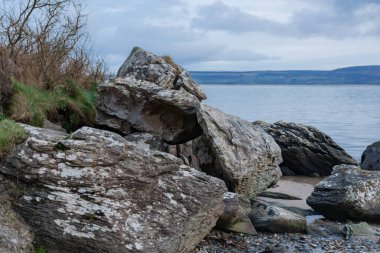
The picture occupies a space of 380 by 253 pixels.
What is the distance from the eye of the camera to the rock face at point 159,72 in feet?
54.7

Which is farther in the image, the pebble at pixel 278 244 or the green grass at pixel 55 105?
the green grass at pixel 55 105

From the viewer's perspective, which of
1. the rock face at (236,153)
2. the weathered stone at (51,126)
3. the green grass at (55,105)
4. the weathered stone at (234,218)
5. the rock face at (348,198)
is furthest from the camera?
the weathered stone at (51,126)

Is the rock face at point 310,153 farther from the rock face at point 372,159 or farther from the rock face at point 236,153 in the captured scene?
the rock face at point 236,153

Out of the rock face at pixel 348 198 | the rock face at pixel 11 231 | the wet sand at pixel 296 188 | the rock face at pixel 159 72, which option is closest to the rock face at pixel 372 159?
the wet sand at pixel 296 188

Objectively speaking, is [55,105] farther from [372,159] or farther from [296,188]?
[372,159]

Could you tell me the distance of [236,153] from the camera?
1286 centimetres

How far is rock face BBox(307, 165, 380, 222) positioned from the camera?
1319 centimetres

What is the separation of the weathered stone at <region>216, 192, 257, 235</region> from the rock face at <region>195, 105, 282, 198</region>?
1.16 metres

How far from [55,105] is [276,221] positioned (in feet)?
22.0

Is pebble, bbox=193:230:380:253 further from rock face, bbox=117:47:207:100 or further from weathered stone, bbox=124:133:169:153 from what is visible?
rock face, bbox=117:47:207:100

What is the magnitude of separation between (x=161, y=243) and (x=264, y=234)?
3631 millimetres

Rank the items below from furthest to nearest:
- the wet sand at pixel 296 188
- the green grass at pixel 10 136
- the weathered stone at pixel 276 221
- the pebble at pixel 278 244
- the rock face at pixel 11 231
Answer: the wet sand at pixel 296 188 < the weathered stone at pixel 276 221 < the pebble at pixel 278 244 < the green grass at pixel 10 136 < the rock face at pixel 11 231

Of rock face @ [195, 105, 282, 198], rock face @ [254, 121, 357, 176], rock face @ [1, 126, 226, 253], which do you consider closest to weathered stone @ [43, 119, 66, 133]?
rock face @ [195, 105, 282, 198]

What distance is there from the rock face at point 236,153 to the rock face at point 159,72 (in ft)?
9.90
